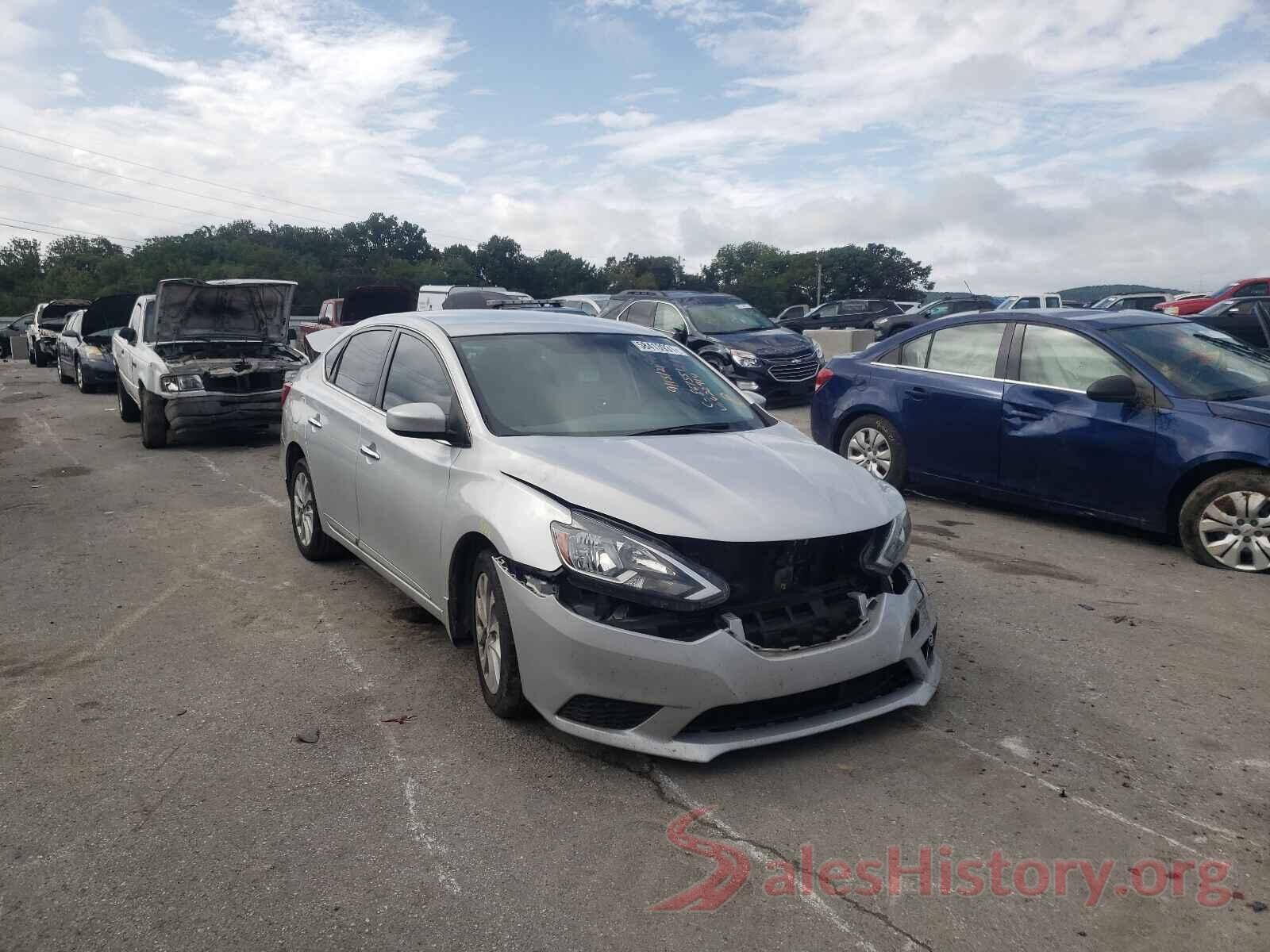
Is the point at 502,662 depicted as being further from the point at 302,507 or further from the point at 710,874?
the point at 302,507

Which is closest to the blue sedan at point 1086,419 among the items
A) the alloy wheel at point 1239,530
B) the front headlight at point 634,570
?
the alloy wheel at point 1239,530

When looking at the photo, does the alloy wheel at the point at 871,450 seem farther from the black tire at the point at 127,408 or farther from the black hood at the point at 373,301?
the black hood at the point at 373,301

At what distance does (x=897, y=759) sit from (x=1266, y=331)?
24.1 feet

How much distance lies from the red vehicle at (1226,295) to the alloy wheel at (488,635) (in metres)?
23.2

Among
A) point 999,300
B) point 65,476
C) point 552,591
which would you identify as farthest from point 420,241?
point 552,591

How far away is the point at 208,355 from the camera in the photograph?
12430mm

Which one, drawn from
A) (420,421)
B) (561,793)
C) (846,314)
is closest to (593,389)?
(420,421)

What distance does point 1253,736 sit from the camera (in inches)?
152

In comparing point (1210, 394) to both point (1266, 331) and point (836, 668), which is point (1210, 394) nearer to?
point (1266, 331)

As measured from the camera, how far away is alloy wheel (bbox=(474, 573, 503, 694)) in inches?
155

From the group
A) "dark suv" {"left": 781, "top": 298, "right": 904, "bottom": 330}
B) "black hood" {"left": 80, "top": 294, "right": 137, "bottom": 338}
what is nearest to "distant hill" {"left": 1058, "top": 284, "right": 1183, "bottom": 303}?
"dark suv" {"left": 781, "top": 298, "right": 904, "bottom": 330}

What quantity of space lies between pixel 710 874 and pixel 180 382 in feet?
34.5

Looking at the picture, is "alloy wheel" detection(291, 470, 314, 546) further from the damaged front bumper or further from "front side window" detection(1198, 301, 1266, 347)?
"front side window" detection(1198, 301, 1266, 347)

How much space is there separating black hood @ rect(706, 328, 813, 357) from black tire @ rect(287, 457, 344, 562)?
30.9 feet
